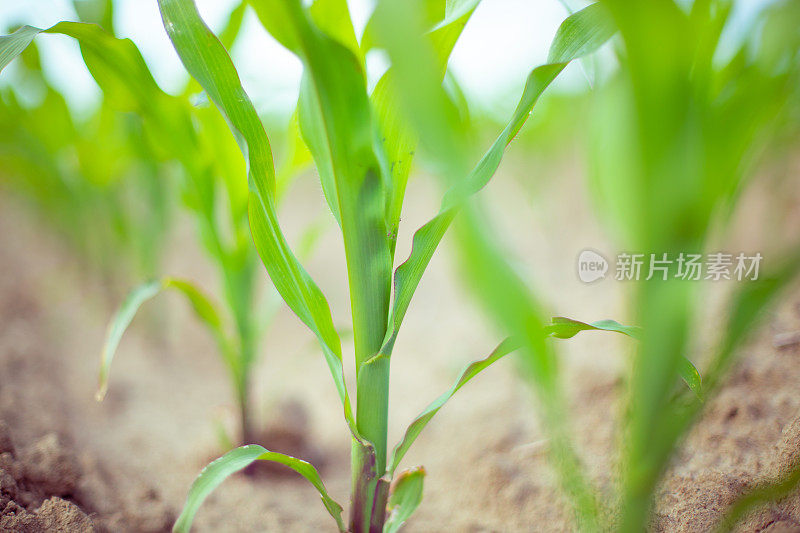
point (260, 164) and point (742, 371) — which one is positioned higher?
point (260, 164)

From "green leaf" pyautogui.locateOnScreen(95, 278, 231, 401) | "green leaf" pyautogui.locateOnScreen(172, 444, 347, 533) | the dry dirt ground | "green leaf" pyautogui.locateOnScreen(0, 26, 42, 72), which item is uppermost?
"green leaf" pyautogui.locateOnScreen(0, 26, 42, 72)

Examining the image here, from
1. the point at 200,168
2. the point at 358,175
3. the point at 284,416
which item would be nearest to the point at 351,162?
the point at 358,175

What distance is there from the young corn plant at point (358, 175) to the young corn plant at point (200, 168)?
136 mm

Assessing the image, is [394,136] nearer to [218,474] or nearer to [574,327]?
[574,327]

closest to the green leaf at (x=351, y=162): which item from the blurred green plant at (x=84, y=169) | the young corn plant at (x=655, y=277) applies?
the young corn plant at (x=655, y=277)

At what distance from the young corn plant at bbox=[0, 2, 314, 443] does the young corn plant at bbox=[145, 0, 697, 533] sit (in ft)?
0.45

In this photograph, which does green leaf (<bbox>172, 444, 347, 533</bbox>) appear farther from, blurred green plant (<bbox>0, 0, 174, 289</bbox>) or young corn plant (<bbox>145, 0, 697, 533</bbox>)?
blurred green plant (<bbox>0, 0, 174, 289</bbox>)

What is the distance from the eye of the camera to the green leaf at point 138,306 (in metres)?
0.61

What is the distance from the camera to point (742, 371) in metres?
0.78

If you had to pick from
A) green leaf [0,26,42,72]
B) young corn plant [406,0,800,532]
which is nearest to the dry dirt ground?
young corn plant [406,0,800,532]

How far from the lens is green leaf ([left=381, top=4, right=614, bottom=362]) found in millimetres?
418

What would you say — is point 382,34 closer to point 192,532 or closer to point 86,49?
point 86,49

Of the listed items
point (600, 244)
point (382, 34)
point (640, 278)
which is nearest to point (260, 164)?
point (382, 34)

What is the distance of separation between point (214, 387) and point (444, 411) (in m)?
0.64
